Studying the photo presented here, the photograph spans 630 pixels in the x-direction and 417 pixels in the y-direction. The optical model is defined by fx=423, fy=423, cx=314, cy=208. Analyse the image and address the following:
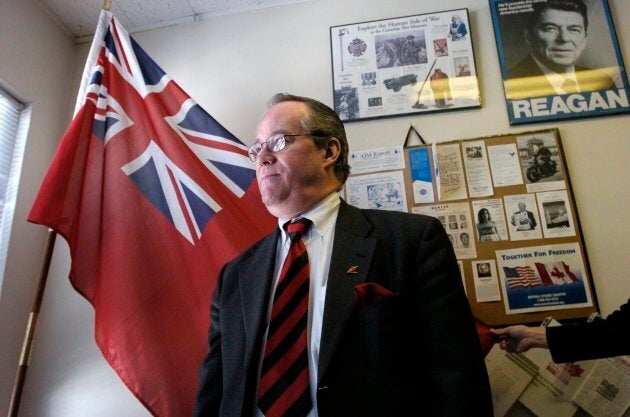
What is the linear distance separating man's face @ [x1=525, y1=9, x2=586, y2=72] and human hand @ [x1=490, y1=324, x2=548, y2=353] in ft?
3.83

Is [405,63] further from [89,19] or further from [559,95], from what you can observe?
[89,19]

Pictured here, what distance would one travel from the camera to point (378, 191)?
169 centimetres

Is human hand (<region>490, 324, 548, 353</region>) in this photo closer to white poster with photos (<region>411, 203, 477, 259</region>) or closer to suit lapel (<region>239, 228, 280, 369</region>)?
white poster with photos (<region>411, 203, 477, 259</region>)

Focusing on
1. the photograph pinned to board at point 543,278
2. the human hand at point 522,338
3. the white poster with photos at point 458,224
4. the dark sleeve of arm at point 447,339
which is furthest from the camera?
the white poster with photos at point 458,224

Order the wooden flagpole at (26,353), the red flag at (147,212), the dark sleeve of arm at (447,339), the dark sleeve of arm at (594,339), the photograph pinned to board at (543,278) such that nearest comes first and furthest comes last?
1. the dark sleeve of arm at (447,339)
2. the dark sleeve of arm at (594,339)
3. the wooden flagpole at (26,353)
4. the red flag at (147,212)
5. the photograph pinned to board at (543,278)

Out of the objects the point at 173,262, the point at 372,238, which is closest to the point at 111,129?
the point at 173,262

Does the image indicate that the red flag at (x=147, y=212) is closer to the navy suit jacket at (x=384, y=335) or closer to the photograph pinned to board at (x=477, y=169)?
the navy suit jacket at (x=384, y=335)

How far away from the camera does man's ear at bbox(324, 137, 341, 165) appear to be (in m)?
1.21

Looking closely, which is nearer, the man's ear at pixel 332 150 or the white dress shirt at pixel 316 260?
the white dress shirt at pixel 316 260

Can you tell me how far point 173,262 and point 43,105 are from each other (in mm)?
1145

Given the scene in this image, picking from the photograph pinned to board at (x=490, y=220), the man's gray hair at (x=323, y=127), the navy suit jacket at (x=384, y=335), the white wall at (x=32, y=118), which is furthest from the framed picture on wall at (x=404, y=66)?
the white wall at (x=32, y=118)

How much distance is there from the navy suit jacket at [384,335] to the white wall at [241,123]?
86 centimetres

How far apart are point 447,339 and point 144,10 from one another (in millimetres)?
2150

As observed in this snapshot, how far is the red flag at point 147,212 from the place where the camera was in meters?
1.35
